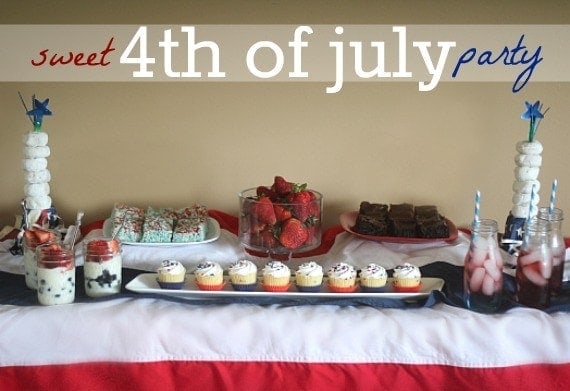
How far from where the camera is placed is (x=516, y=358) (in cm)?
108

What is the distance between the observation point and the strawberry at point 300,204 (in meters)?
1.38

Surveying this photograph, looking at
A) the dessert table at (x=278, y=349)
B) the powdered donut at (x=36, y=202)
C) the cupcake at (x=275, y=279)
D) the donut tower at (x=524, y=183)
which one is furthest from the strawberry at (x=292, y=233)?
the powdered donut at (x=36, y=202)

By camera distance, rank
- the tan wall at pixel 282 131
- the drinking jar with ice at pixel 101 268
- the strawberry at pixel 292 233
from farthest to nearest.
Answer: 1. the tan wall at pixel 282 131
2. the strawberry at pixel 292 233
3. the drinking jar with ice at pixel 101 268

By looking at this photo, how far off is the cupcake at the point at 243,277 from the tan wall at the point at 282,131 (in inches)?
20.3

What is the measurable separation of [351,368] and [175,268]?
1.19ft

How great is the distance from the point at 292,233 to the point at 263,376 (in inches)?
14.0

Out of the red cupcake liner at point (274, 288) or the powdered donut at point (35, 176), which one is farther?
the powdered donut at point (35, 176)

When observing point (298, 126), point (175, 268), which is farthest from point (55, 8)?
point (175, 268)

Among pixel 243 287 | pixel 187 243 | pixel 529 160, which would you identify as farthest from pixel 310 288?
pixel 529 160

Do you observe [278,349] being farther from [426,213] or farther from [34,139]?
[34,139]

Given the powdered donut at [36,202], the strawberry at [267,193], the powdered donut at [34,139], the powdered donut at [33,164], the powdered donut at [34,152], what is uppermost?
the powdered donut at [34,139]

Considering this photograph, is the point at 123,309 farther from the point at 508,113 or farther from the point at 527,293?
the point at 508,113

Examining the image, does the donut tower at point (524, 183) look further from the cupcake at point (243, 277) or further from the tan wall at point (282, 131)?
the cupcake at point (243, 277)

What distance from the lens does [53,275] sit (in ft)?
3.77
